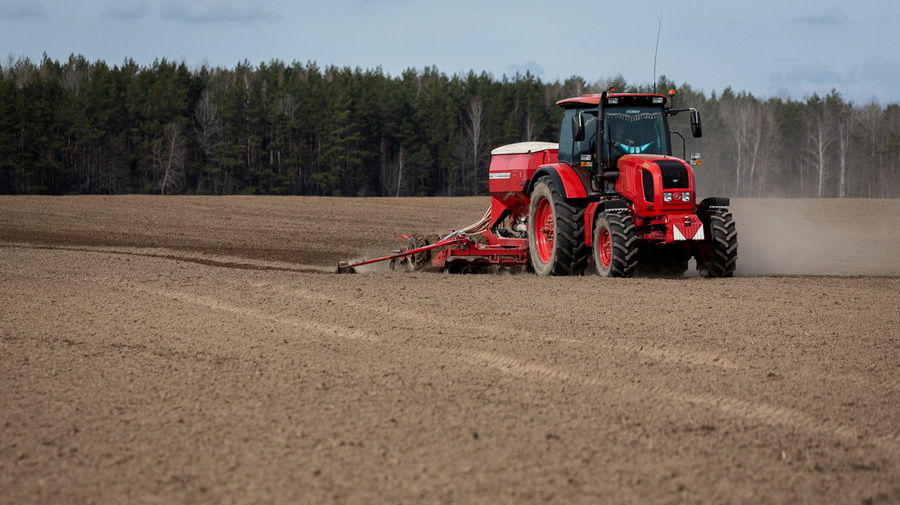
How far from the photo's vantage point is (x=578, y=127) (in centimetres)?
1196

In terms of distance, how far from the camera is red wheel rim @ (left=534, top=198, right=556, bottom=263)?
13531 mm

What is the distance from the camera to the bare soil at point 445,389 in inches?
175

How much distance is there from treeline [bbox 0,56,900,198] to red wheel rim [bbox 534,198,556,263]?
37.9m

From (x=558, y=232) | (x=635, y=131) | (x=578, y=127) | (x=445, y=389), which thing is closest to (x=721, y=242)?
(x=635, y=131)

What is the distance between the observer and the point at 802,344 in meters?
7.87

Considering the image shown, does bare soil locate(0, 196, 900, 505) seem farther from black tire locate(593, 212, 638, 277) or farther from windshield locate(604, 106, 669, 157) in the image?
windshield locate(604, 106, 669, 157)

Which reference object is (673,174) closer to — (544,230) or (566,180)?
(566,180)

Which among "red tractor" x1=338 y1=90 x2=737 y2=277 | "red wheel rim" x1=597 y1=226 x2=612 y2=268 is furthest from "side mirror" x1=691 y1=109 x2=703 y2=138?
"red wheel rim" x1=597 y1=226 x2=612 y2=268

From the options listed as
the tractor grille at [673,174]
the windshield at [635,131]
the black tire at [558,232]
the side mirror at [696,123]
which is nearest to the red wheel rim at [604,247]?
the black tire at [558,232]

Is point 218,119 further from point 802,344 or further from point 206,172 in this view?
point 802,344

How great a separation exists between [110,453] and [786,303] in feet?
23.9

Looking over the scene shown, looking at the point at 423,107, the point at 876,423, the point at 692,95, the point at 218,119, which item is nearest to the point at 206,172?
the point at 218,119

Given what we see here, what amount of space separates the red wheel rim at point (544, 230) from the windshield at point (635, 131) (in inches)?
55.2

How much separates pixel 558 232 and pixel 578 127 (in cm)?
143
